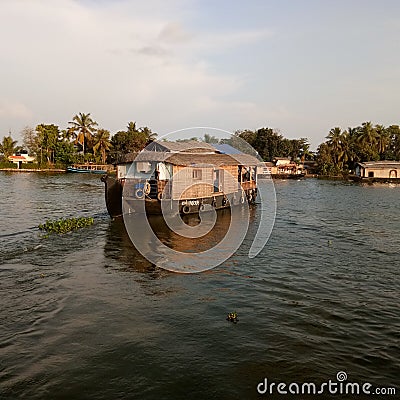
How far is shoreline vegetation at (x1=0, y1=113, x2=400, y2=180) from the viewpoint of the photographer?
84.8m

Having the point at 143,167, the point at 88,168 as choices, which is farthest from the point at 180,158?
the point at 88,168

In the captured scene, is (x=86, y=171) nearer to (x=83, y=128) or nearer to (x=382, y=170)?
(x=83, y=128)

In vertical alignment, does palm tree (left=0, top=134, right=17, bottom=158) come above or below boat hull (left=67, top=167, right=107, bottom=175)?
above

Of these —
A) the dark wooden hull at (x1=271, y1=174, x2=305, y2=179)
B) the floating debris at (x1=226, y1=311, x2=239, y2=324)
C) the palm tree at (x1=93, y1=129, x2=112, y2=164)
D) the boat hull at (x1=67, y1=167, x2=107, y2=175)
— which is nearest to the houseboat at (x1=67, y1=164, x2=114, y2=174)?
the boat hull at (x1=67, y1=167, x2=107, y2=175)

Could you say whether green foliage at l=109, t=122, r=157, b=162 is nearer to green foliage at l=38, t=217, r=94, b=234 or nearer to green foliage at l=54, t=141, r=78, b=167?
green foliage at l=54, t=141, r=78, b=167

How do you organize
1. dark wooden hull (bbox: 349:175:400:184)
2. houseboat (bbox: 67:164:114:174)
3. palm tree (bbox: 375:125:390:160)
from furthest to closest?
palm tree (bbox: 375:125:390:160)
houseboat (bbox: 67:164:114:174)
dark wooden hull (bbox: 349:175:400:184)

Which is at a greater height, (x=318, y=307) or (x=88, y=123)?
(x=88, y=123)

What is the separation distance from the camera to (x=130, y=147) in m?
86.4

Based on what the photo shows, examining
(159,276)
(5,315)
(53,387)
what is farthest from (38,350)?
(159,276)

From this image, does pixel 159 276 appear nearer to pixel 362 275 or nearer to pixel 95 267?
pixel 95 267

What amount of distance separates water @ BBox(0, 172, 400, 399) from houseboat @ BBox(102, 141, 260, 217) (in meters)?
5.44

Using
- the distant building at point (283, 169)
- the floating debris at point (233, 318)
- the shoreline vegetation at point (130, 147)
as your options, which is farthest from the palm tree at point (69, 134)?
the floating debris at point (233, 318)

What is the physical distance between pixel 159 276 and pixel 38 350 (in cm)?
591

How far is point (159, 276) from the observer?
14102mm
